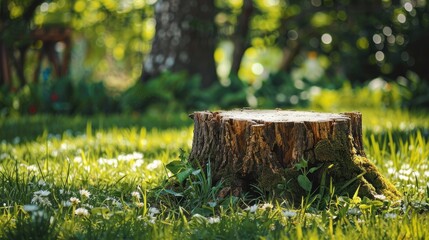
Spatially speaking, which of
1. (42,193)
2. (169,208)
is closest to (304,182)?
(169,208)

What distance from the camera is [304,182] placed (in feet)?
9.96

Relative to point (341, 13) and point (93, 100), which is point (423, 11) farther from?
point (93, 100)

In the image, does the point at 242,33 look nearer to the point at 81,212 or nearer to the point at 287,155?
the point at 287,155

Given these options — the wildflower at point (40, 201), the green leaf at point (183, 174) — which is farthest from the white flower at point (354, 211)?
the wildflower at point (40, 201)

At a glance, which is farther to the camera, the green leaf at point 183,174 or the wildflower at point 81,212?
the green leaf at point 183,174

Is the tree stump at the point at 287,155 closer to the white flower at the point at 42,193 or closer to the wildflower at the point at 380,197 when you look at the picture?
the wildflower at the point at 380,197

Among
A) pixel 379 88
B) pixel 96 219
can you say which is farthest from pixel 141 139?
pixel 379 88

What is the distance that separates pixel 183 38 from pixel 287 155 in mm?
5656

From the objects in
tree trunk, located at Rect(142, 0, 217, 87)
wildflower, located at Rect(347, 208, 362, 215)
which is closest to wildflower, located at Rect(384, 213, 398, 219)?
wildflower, located at Rect(347, 208, 362, 215)

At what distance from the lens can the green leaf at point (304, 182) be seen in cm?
303

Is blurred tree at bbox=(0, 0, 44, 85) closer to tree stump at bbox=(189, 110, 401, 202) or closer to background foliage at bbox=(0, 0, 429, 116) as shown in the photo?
background foliage at bbox=(0, 0, 429, 116)

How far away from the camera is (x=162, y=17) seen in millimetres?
8680

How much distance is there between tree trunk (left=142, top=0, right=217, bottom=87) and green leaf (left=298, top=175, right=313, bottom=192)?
573cm

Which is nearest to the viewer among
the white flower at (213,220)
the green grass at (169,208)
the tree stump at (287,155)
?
the green grass at (169,208)
